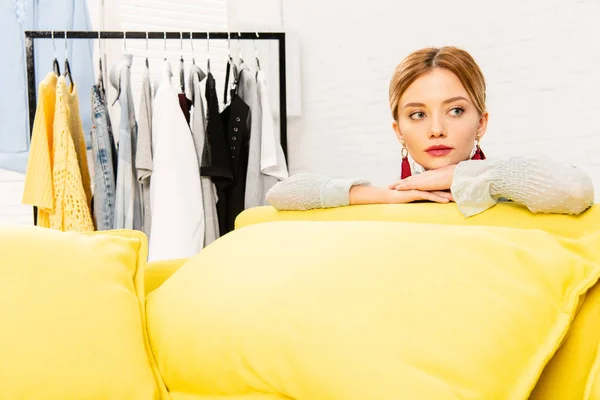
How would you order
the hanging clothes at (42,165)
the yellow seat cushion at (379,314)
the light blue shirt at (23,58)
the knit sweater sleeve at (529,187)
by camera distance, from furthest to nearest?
1. the light blue shirt at (23,58)
2. the hanging clothes at (42,165)
3. the knit sweater sleeve at (529,187)
4. the yellow seat cushion at (379,314)

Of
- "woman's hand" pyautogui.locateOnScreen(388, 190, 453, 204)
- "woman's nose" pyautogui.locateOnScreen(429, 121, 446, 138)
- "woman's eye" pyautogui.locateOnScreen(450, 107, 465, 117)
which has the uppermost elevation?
"woman's eye" pyautogui.locateOnScreen(450, 107, 465, 117)

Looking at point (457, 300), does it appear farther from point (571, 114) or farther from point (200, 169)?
point (571, 114)

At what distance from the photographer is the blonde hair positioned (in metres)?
1.30

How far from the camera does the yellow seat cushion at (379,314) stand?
0.59m

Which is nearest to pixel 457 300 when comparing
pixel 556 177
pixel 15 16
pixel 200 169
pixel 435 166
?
pixel 556 177

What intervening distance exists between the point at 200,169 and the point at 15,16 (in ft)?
4.08

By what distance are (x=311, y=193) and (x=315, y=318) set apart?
0.49 metres

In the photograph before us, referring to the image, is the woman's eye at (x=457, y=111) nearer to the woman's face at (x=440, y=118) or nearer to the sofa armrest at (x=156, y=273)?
the woman's face at (x=440, y=118)

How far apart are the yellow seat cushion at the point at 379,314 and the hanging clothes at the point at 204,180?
140 centimetres

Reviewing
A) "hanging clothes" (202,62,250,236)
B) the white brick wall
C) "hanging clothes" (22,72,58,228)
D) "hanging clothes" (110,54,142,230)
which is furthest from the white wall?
"hanging clothes" (22,72,58,228)

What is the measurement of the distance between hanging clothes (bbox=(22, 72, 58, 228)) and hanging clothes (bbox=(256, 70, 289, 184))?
796mm

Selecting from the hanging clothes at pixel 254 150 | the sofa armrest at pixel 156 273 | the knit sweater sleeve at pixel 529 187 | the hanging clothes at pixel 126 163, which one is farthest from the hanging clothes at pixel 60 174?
the knit sweater sleeve at pixel 529 187

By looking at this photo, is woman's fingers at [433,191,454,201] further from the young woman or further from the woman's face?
the woman's face

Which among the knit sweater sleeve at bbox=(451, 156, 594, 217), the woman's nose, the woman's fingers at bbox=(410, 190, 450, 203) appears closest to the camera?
the knit sweater sleeve at bbox=(451, 156, 594, 217)
